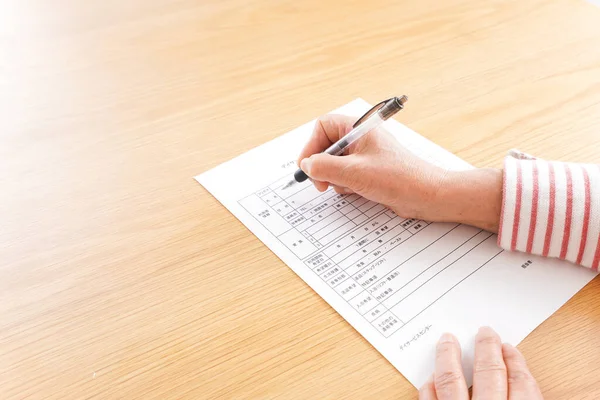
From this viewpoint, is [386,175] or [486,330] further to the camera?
[386,175]

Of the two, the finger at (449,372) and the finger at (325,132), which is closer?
the finger at (449,372)

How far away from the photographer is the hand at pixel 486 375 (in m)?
0.55

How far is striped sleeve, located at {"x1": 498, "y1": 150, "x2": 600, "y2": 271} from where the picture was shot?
2.24 feet

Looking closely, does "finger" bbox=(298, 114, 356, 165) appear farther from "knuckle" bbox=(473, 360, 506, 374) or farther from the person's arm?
"knuckle" bbox=(473, 360, 506, 374)

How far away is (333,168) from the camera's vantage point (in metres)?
0.74

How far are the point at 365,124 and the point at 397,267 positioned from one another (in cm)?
19

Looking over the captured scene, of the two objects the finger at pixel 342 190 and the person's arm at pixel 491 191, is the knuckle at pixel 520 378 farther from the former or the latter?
the finger at pixel 342 190

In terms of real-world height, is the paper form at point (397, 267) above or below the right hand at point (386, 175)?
below

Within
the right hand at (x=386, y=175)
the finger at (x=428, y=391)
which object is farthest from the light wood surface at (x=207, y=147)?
the right hand at (x=386, y=175)

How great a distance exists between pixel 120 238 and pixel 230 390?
0.25 m

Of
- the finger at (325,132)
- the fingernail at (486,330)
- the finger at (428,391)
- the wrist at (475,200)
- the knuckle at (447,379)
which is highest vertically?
the finger at (325,132)

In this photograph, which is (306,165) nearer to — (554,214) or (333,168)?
Result: (333,168)

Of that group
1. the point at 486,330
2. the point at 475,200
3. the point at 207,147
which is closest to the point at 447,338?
the point at 486,330

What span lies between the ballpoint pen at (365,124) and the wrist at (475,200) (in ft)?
0.37
